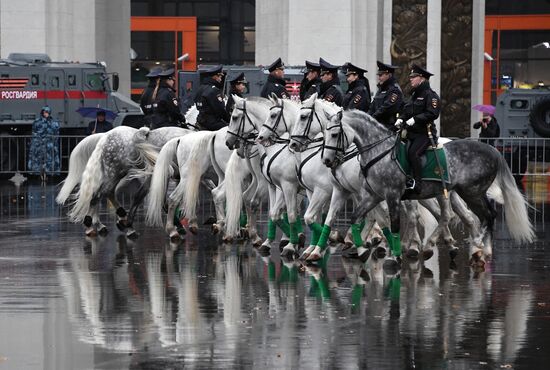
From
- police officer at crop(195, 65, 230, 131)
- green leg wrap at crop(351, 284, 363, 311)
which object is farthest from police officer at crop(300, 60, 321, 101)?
green leg wrap at crop(351, 284, 363, 311)

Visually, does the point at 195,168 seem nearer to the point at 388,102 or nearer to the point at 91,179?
the point at 91,179

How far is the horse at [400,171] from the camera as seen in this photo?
18344mm

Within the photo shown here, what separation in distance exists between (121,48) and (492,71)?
2929 cm

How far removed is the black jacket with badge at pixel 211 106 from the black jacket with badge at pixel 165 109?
0.82 m

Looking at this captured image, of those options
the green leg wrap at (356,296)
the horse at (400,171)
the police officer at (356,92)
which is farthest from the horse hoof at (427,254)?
the green leg wrap at (356,296)

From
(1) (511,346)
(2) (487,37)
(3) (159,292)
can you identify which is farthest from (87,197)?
(2) (487,37)

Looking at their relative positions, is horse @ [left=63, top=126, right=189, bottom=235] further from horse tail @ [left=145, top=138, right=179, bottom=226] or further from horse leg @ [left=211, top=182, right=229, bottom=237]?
horse leg @ [left=211, top=182, right=229, bottom=237]

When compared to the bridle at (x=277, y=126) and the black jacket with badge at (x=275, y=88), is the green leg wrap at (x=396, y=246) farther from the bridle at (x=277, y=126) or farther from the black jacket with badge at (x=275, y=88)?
the black jacket with badge at (x=275, y=88)

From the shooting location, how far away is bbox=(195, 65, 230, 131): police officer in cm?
2316

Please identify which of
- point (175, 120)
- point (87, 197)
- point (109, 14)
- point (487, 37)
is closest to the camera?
point (87, 197)

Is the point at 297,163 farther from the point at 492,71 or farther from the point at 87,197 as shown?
the point at 492,71

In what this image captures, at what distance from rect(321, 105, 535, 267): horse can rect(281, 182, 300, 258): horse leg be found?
48.7 inches

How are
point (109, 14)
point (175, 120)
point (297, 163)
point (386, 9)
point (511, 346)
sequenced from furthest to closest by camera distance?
point (109, 14), point (386, 9), point (175, 120), point (297, 163), point (511, 346)

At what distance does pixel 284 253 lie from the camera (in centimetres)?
1983
